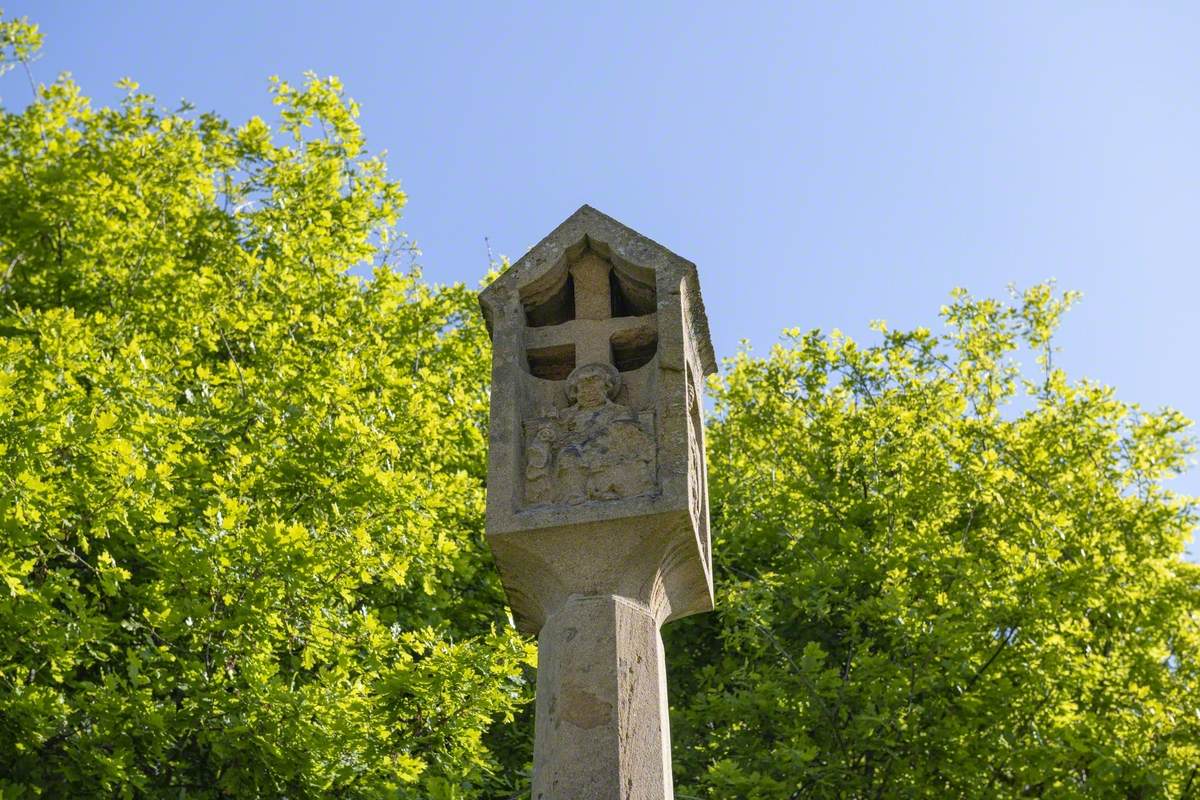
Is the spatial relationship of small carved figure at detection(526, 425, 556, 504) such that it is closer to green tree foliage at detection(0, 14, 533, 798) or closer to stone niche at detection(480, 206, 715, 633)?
stone niche at detection(480, 206, 715, 633)

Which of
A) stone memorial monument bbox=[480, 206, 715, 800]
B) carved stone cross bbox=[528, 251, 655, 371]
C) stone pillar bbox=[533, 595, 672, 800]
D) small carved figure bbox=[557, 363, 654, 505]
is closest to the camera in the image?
stone pillar bbox=[533, 595, 672, 800]

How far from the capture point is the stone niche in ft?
14.9

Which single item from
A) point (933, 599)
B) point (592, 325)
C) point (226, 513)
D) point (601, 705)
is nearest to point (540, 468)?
point (592, 325)

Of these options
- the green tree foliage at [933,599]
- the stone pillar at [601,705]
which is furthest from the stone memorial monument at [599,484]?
the green tree foliage at [933,599]

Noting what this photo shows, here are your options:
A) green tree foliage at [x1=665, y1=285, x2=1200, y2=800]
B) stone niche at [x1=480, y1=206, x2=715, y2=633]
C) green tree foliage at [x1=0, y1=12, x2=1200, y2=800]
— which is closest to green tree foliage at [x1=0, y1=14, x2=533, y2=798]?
green tree foliage at [x1=0, y1=12, x2=1200, y2=800]

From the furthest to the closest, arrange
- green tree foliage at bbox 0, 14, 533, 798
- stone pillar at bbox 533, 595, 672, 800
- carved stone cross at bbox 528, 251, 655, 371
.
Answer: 1. green tree foliage at bbox 0, 14, 533, 798
2. carved stone cross at bbox 528, 251, 655, 371
3. stone pillar at bbox 533, 595, 672, 800

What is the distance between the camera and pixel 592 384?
16.5 ft

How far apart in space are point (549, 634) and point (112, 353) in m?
7.81

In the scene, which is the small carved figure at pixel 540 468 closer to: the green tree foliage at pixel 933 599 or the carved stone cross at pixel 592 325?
the carved stone cross at pixel 592 325

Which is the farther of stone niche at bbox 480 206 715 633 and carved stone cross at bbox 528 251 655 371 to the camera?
carved stone cross at bbox 528 251 655 371

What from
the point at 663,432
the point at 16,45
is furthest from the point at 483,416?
the point at 663,432

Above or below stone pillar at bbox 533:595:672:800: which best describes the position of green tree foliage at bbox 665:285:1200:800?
above

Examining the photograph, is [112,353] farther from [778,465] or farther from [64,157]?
[778,465]

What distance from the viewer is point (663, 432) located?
4809 millimetres
